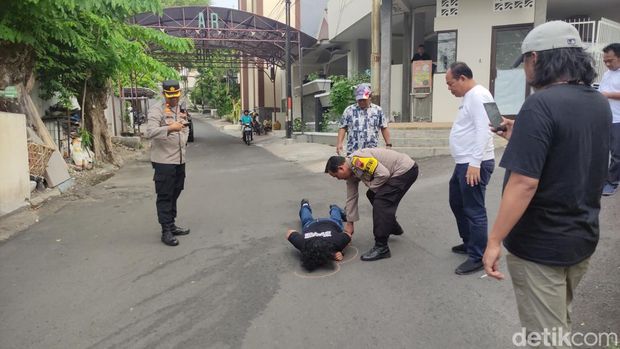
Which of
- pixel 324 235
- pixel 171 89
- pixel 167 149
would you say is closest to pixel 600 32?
pixel 324 235

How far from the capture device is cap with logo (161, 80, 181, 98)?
5.40m

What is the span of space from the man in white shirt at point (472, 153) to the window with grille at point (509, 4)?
9248 millimetres

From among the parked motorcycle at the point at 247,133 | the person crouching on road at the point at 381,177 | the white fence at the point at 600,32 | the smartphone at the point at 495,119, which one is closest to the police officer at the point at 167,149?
the person crouching on road at the point at 381,177

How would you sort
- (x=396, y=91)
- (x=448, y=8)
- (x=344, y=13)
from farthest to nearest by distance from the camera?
1. (x=344, y=13)
2. (x=396, y=91)
3. (x=448, y=8)

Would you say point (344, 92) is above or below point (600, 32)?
below

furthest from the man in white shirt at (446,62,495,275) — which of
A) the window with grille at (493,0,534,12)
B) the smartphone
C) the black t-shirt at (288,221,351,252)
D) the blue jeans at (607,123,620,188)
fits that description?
the window with grille at (493,0,534,12)

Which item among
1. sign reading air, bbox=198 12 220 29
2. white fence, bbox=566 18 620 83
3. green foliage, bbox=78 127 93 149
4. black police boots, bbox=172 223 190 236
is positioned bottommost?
black police boots, bbox=172 223 190 236

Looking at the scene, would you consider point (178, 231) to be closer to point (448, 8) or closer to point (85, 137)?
point (85, 137)

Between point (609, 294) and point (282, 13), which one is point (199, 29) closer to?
point (282, 13)

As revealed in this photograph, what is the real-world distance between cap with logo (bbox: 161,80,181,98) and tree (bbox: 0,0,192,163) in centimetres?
115

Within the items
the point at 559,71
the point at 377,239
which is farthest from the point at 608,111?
the point at 377,239

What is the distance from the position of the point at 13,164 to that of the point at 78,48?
11.8ft

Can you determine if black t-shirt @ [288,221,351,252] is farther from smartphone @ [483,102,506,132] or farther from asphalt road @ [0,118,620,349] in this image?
smartphone @ [483,102,506,132]

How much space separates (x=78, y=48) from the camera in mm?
9859
